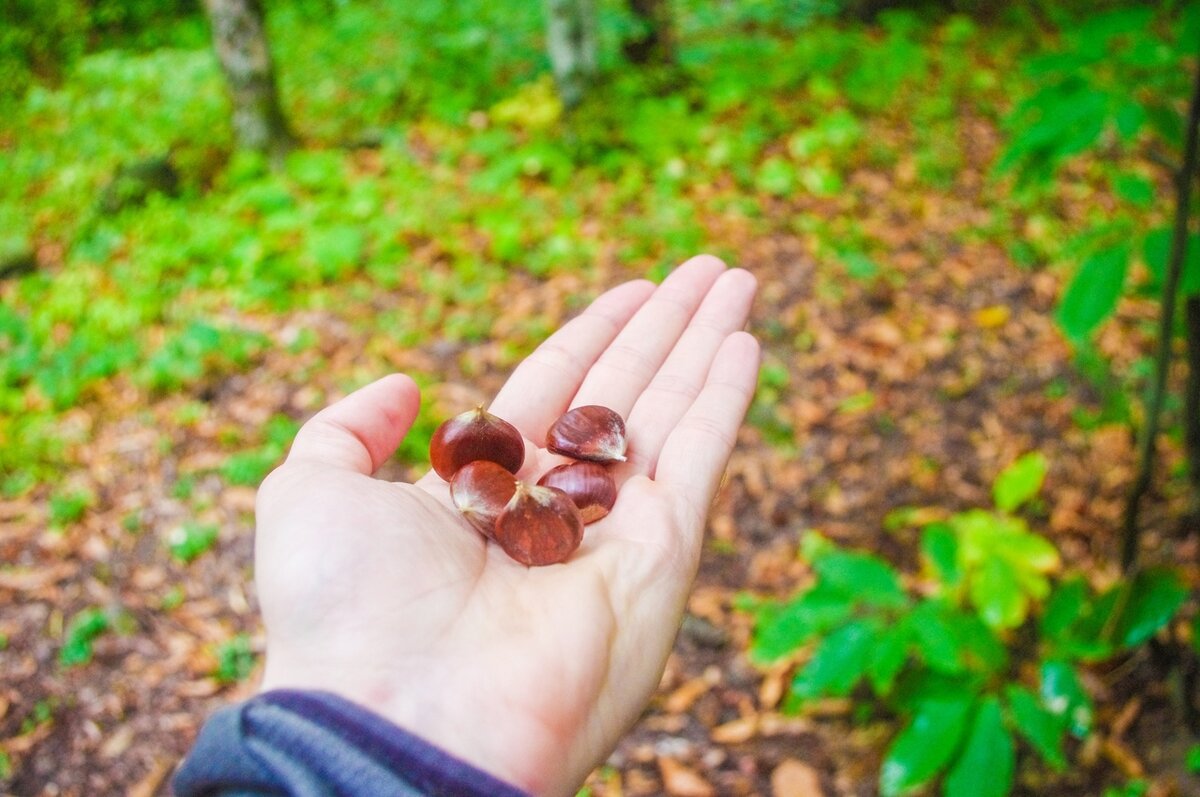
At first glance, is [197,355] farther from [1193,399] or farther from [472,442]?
[1193,399]

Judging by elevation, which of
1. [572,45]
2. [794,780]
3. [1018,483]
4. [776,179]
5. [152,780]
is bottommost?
[794,780]

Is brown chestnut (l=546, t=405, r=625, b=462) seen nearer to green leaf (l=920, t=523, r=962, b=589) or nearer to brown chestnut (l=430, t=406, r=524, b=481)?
brown chestnut (l=430, t=406, r=524, b=481)

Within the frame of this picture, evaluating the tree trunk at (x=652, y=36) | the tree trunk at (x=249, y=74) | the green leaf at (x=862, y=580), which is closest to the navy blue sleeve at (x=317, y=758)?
the green leaf at (x=862, y=580)

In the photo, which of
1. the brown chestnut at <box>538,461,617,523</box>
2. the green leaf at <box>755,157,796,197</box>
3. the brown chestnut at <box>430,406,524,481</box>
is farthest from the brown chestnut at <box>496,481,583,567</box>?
the green leaf at <box>755,157,796,197</box>

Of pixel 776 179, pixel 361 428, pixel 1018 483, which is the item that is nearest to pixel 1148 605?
pixel 1018 483

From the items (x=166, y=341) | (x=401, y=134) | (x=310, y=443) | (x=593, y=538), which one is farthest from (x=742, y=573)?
(x=401, y=134)

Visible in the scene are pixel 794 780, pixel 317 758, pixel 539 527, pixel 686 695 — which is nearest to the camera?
pixel 317 758
